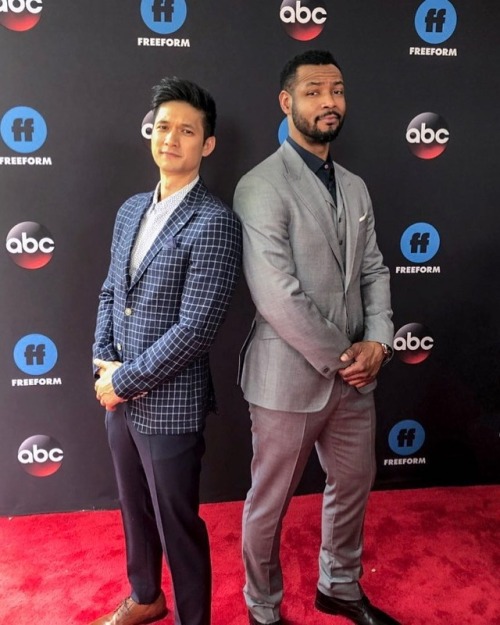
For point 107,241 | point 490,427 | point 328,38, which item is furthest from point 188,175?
point 490,427

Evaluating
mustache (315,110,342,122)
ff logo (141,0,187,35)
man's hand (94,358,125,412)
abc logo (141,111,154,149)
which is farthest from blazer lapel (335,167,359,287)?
ff logo (141,0,187,35)

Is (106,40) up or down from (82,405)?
up

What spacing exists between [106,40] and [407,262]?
1602mm

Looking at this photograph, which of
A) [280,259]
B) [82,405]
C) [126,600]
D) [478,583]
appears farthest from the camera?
[82,405]

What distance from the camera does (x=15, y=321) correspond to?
239 centimetres

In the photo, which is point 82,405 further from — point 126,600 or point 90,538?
point 126,600

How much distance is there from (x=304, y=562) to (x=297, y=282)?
129 centimetres

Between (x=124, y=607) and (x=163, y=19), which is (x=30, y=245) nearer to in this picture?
(x=163, y=19)

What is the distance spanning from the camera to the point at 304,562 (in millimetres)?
2254

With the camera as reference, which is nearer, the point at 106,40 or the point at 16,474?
the point at 106,40

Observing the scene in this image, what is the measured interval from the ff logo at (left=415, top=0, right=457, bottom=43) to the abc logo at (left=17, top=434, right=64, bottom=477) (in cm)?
244

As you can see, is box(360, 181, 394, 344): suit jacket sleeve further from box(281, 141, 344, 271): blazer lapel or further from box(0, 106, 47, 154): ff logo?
box(0, 106, 47, 154): ff logo

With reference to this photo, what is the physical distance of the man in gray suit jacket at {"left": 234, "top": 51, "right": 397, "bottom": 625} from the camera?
5.39 feet

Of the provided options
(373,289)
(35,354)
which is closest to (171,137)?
(373,289)
